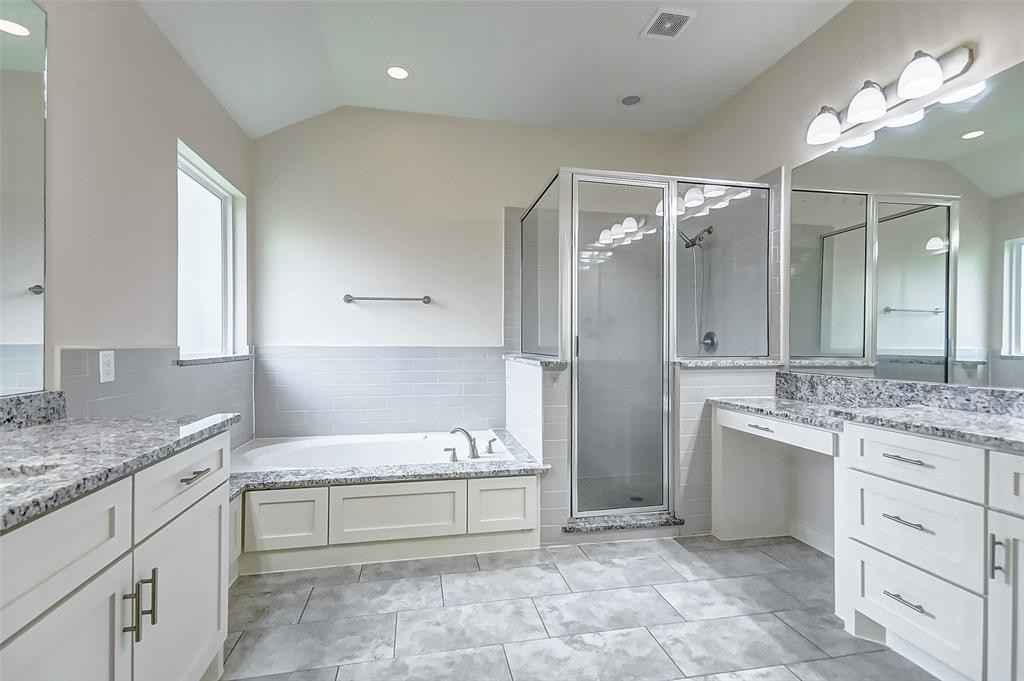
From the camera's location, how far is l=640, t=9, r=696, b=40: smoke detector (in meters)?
2.35

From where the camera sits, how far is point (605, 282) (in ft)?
8.86

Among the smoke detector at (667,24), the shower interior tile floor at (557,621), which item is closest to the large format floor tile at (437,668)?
the shower interior tile floor at (557,621)

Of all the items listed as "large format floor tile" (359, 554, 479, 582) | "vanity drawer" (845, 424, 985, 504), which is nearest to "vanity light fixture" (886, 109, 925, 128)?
"vanity drawer" (845, 424, 985, 504)

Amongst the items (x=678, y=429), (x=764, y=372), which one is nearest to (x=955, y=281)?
(x=764, y=372)

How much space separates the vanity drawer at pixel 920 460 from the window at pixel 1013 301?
611mm

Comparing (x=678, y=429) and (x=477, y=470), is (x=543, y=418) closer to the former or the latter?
(x=477, y=470)

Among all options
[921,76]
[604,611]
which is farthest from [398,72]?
[604,611]

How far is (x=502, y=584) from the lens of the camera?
2154mm

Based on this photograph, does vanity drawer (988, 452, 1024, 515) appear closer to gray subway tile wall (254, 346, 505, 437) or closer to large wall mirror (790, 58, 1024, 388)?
large wall mirror (790, 58, 1024, 388)

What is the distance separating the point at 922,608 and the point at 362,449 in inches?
110

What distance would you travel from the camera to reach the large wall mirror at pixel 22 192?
1.33 m

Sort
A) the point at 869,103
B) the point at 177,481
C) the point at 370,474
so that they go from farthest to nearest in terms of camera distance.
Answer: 1. the point at 370,474
2. the point at 869,103
3. the point at 177,481

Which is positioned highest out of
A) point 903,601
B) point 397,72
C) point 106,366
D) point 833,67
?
point 397,72

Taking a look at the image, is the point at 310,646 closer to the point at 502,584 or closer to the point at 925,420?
the point at 502,584
